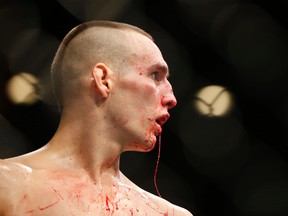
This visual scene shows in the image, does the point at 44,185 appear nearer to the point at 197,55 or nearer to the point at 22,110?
the point at 22,110

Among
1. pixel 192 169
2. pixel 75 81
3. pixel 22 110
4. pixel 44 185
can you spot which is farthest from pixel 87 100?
pixel 192 169

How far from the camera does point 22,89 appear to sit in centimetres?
120

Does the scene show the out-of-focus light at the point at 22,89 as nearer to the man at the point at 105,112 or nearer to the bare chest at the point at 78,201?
the man at the point at 105,112

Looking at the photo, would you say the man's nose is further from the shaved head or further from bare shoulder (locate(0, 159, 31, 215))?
bare shoulder (locate(0, 159, 31, 215))

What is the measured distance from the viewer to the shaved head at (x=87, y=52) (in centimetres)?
92

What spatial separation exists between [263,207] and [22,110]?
0.56 metres

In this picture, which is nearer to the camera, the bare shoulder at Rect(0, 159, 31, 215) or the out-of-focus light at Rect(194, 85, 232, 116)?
the bare shoulder at Rect(0, 159, 31, 215)

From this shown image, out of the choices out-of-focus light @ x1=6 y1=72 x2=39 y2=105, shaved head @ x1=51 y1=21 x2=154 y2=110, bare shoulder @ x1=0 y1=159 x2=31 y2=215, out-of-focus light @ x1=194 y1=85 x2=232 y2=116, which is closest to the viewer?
bare shoulder @ x1=0 y1=159 x2=31 y2=215

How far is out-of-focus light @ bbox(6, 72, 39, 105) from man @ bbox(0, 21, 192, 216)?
0.26 meters

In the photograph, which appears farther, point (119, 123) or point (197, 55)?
point (197, 55)

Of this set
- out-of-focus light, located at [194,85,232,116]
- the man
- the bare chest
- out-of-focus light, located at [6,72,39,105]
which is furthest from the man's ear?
out-of-focus light, located at [194,85,232,116]

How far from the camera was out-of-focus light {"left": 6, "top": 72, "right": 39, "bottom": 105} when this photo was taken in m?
1.19

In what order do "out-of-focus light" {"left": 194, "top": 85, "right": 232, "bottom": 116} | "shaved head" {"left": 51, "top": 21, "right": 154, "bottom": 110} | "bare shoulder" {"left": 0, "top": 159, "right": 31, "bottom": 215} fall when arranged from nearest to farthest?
"bare shoulder" {"left": 0, "top": 159, "right": 31, "bottom": 215} → "shaved head" {"left": 51, "top": 21, "right": 154, "bottom": 110} → "out-of-focus light" {"left": 194, "top": 85, "right": 232, "bottom": 116}

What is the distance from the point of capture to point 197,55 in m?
1.34
